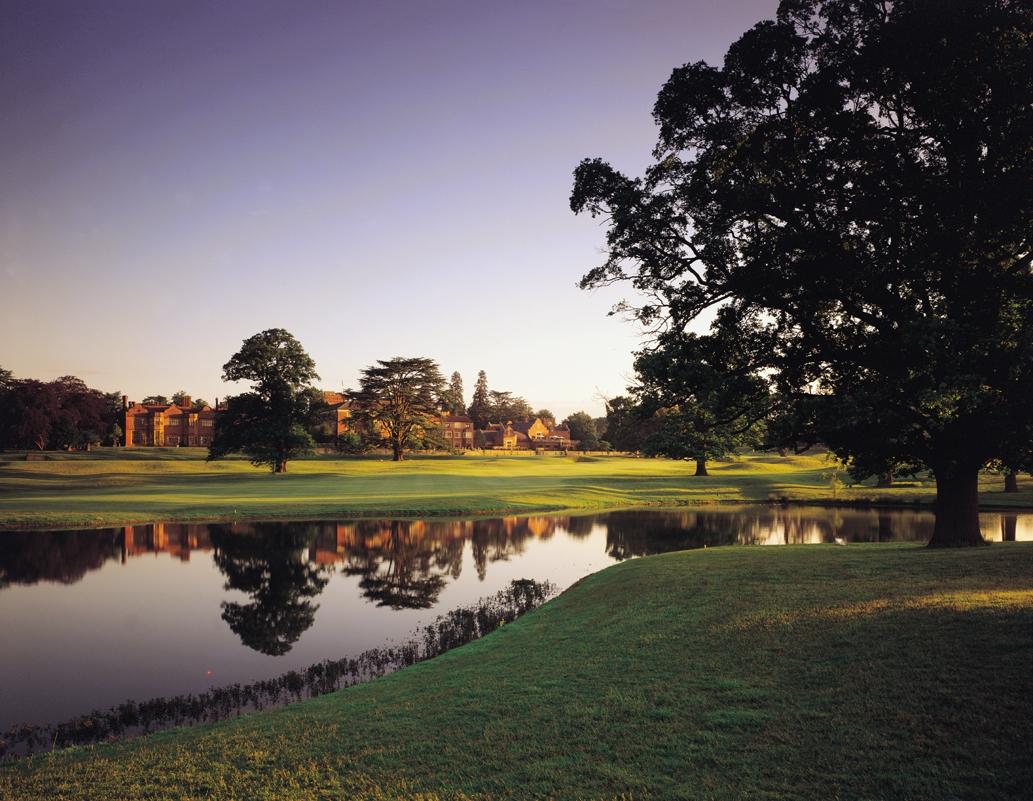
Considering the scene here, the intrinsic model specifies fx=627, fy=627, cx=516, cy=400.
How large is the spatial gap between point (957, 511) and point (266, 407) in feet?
222

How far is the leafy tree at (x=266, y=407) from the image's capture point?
70.9 metres

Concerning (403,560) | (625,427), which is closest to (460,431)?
(625,427)

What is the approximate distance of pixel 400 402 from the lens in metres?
98.4

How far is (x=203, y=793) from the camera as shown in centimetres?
770

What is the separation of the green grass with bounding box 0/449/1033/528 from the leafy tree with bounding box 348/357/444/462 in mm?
6968

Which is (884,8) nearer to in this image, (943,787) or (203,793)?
(943,787)

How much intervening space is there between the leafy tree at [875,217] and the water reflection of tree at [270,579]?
15494 mm

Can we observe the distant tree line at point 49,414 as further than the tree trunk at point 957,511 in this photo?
Yes

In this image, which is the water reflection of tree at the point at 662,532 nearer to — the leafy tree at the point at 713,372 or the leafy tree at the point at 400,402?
the leafy tree at the point at 713,372

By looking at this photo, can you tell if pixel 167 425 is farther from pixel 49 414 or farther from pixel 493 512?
pixel 493 512

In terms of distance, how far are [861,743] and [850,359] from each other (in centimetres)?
1353

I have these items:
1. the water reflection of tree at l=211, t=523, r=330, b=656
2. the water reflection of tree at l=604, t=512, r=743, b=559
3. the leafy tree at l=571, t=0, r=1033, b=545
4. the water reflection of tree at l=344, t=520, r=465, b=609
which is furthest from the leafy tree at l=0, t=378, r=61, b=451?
the leafy tree at l=571, t=0, r=1033, b=545

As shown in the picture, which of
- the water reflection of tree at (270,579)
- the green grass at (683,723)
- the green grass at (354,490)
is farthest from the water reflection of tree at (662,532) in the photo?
the green grass at (683,723)

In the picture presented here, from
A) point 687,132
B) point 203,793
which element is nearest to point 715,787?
point 203,793
